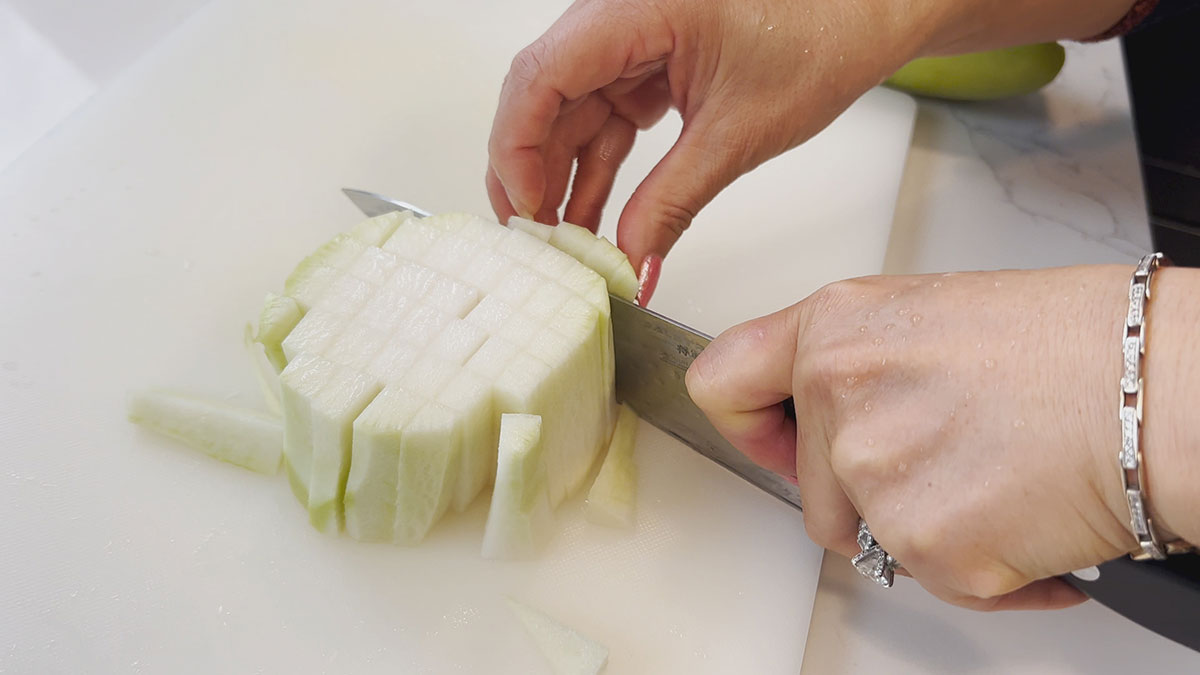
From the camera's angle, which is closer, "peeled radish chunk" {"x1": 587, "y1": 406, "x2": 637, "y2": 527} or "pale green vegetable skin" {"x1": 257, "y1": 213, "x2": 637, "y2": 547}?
"pale green vegetable skin" {"x1": 257, "y1": 213, "x2": 637, "y2": 547}

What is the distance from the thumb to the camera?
1.44 metres

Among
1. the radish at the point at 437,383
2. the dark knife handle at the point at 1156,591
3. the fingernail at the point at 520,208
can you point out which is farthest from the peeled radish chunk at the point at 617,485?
the dark knife handle at the point at 1156,591

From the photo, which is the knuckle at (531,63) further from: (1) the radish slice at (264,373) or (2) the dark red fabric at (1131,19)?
(2) the dark red fabric at (1131,19)

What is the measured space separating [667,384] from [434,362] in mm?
363

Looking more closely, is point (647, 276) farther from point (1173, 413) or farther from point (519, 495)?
point (1173, 413)

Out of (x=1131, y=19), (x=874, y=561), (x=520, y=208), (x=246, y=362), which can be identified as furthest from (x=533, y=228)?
(x=1131, y=19)

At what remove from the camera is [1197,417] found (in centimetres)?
75

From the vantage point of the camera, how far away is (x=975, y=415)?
34.2 inches

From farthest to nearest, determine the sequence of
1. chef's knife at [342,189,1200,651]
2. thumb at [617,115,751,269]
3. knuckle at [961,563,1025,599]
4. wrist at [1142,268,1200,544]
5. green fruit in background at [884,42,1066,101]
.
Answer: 1. green fruit in background at [884,42,1066,101]
2. thumb at [617,115,751,269]
3. chef's knife at [342,189,1200,651]
4. knuckle at [961,563,1025,599]
5. wrist at [1142,268,1200,544]

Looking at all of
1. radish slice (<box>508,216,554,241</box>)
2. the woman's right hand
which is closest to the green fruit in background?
the woman's right hand

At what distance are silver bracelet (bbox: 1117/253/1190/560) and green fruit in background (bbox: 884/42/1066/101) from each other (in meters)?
1.26

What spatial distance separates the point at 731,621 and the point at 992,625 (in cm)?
41

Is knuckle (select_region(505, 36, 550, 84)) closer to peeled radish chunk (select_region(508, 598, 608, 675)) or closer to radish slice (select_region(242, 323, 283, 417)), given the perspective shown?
radish slice (select_region(242, 323, 283, 417))

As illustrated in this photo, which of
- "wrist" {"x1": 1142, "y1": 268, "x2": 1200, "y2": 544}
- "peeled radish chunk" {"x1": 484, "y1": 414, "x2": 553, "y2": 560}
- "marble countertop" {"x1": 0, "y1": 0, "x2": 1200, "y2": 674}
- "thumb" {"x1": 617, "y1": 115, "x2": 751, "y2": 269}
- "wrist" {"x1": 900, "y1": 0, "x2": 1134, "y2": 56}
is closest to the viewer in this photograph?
"wrist" {"x1": 1142, "y1": 268, "x2": 1200, "y2": 544}
